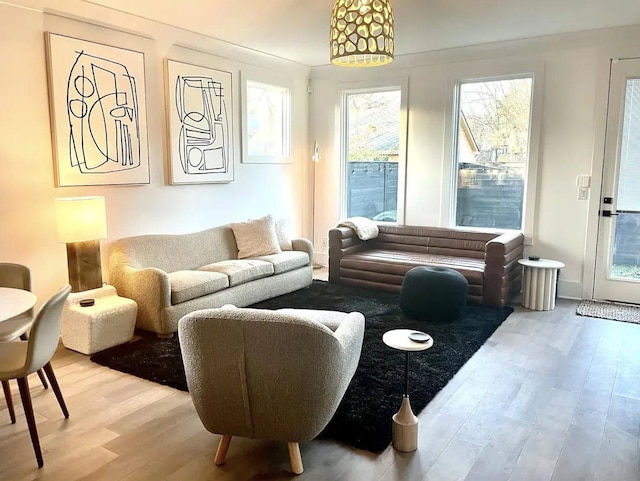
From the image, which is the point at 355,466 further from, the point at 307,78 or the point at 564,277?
the point at 307,78

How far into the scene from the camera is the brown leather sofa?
479 cm

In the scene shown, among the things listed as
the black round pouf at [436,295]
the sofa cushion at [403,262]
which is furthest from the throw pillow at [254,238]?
the black round pouf at [436,295]

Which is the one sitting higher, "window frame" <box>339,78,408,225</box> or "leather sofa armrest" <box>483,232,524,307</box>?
"window frame" <box>339,78,408,225</box>

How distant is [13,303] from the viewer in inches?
98.7

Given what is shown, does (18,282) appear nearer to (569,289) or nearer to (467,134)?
(467,134)

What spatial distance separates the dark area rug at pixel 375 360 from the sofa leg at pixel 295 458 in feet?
1.04

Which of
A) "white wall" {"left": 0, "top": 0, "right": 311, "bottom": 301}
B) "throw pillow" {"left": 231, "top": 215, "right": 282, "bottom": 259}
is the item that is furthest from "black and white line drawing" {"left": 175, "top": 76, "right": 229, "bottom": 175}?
"throw pillow" {"left": 231, "top": 215, "right": 282, "bottom": 259}

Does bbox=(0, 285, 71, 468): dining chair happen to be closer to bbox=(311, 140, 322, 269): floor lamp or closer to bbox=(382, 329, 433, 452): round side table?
bbox=(382, 329, 433, 452): round side table

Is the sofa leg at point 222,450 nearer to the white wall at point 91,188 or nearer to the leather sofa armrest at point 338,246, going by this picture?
the white wall at point 91,188

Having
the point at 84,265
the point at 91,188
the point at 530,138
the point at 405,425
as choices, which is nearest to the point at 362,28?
the point at 405,425

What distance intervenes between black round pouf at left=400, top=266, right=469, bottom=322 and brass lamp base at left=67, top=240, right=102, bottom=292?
2.54 metres

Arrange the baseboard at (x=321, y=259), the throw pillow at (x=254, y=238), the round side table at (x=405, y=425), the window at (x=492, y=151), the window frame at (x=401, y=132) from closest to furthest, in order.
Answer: the round side table at (x=405, y=425) → the throw pillow at (x=254, y=238) → the window at (x=492, y=151) → the window frame at (x=401, y=132) → the baseboard at (x=321, y=259)

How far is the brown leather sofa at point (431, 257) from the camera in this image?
4.79 metres

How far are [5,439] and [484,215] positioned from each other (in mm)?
4793
